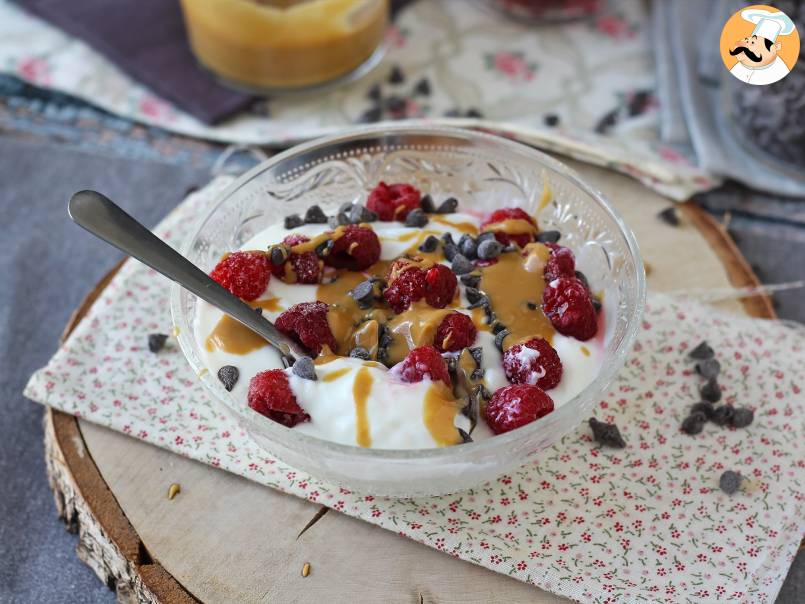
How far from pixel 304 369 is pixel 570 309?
0.60m

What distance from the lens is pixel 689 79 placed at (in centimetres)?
341

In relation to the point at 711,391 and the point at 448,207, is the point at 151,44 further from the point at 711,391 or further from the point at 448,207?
the point at 711,391

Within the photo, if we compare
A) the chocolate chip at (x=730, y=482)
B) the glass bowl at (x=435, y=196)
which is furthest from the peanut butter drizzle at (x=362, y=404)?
the chocolate chip at (x=730, y=482)

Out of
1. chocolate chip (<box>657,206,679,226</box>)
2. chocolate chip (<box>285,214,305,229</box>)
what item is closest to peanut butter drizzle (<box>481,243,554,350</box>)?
chocolate chip (<box>285,214,305,229</box>)

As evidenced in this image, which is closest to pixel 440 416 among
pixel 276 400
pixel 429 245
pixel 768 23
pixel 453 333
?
pixel 453 333

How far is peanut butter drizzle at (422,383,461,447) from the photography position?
180 cm

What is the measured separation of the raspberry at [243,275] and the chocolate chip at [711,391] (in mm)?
1111

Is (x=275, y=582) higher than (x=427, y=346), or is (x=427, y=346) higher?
(x=427, y=346)

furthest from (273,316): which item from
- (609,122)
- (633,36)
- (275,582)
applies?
(633,36)

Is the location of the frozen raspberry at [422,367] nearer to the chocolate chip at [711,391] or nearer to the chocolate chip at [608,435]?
Answer: the chocolate chip at [608,435]

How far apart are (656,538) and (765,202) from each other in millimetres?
1539

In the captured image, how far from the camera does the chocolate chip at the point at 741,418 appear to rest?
2262 millimetres

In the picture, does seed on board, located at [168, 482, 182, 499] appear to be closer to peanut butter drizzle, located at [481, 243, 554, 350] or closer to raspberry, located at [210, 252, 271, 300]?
raspberry, located at [210, 252, 271, 300]

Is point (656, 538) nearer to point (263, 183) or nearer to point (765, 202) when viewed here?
point (263, 183)
